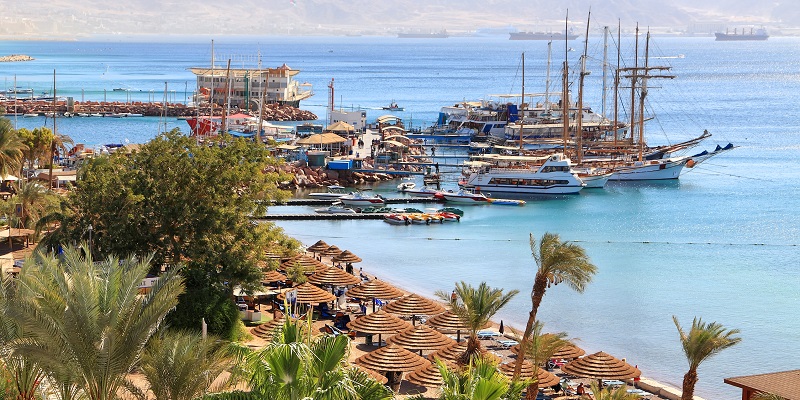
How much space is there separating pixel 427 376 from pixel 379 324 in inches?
201

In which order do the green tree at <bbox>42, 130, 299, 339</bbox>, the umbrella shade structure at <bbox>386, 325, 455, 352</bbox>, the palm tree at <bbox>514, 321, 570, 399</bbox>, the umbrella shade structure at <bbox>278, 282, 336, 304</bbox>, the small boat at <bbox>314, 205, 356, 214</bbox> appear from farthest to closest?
the small boat at <bbox>314, 205, 356, 214</bbox> → the umbrella shade structure at <bbox>278, 282, 336, 304</bbox> → the green tree at <bbox>42, 130, 299, 339</bbox> → the umbrella shade structure at <bbox>386, 325, 455, 352</bbox> → the palm tree at <bbox>514, 321, 570, 399</bbox>

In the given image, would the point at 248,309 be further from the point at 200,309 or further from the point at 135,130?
the point at 135,130

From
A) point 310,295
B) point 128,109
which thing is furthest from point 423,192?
point 128,109

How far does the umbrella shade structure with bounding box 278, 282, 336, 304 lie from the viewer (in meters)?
32.3

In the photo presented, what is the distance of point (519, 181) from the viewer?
69375 millimetres

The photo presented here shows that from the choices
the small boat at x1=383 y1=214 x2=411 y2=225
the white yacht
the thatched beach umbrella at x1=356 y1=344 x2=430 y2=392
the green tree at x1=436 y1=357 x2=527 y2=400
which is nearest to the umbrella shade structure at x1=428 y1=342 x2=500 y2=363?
the thatched beach umbrella at x1=356 y1=344 x2=430 y2=392

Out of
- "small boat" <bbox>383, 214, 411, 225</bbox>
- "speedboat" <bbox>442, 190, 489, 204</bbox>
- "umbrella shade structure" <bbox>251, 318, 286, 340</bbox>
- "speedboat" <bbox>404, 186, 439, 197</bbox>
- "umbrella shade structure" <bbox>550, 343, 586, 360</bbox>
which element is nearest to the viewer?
"umbrella shade structure" <bbox>251, 318, 286, 340</bbox>

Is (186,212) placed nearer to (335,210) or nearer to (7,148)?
(7,148)

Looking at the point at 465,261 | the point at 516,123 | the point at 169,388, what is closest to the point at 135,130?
the point at 516,123

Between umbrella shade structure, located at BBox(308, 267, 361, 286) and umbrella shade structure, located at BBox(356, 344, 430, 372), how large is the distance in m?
9.34

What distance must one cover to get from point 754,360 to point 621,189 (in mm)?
41214

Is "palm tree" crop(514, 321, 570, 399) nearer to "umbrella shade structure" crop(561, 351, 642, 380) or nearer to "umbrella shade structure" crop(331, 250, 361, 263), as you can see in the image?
"umbrella shade structure" crop(561, 351, 642, 380)

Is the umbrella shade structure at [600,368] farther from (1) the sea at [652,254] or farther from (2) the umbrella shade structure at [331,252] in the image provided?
(2) the umbrella shade structure at [331,252]

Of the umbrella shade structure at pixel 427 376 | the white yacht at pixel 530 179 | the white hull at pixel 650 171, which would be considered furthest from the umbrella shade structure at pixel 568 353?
the white hull at pixel 650 171
